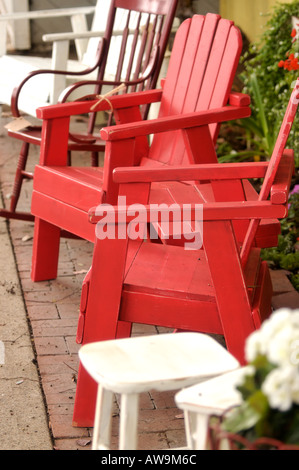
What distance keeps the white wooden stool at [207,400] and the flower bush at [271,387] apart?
0.11m

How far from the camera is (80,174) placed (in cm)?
355

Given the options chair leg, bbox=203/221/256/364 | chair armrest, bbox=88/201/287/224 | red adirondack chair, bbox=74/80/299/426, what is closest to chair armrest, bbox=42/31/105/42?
red adirondack chair, bbox=74/80/299/426

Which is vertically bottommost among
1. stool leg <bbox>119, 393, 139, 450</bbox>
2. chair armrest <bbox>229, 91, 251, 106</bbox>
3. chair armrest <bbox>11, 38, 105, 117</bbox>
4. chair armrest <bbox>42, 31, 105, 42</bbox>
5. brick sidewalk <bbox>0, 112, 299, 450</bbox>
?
brick sidewalk <bbox>0, 112, 299, 450</bbox>

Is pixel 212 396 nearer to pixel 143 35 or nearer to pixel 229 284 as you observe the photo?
pixel 229 284

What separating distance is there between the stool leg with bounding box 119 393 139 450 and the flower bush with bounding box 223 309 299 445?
307 millimetres

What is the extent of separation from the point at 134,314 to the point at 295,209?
2053mm

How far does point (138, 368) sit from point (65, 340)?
1496 millimetres

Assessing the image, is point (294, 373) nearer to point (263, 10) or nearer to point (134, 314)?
point (134, 314)

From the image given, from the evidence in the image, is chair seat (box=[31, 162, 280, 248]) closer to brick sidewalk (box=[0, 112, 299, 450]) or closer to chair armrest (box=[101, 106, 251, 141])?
chair armrest (box=[101, 106, 251, 141])

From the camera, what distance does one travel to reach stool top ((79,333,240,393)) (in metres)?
1.83

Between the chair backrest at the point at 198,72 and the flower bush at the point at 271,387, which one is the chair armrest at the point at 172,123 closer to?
the chair backrest at the point at 198,72

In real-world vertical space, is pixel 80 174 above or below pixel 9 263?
above

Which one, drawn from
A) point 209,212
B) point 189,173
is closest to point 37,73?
point 189,173

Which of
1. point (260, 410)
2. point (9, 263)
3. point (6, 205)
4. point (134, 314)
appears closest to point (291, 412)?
point (260, 410)
